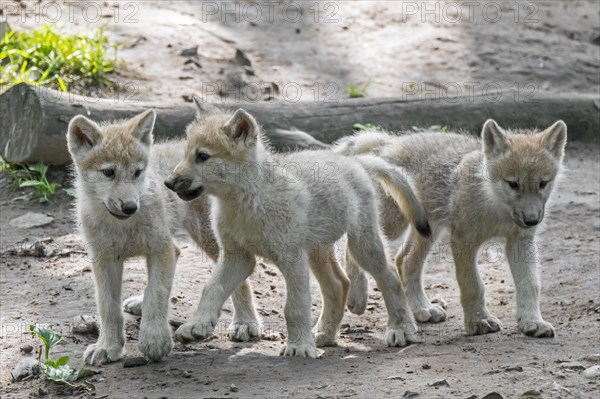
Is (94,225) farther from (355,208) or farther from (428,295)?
(428,295)

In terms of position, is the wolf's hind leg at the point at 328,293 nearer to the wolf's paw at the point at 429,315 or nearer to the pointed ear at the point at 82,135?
the wolf's paw at the point at 429,315

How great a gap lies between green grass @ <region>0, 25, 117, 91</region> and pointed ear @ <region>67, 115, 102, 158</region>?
12.6 feet

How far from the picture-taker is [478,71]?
12562 mm

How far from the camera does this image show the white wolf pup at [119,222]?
6.09 meters

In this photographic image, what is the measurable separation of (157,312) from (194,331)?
0.95 ft

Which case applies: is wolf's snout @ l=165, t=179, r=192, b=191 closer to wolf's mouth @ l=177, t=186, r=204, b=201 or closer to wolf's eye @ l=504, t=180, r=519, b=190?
wolf's mouth @ l=177, t=186, r=204, b=201

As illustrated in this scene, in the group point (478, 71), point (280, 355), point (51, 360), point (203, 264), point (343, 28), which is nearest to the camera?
point (51, 360)

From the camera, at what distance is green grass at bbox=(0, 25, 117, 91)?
10289mm

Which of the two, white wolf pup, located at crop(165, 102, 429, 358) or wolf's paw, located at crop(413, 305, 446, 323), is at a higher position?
white wolf pup, located at crop(165, 102, 429, 358)

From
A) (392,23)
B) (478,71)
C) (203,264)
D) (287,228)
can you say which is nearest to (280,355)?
(287,228)

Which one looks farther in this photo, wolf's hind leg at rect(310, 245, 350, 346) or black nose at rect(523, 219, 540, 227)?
wolf's hind leg at rect(310, 245, 350, 346)

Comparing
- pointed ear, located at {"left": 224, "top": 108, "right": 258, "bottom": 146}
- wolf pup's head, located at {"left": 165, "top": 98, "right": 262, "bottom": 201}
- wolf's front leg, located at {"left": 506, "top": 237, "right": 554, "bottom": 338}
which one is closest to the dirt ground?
wolf's front leg, located at {"left": 506, "top": 237, "right": 554, "bottom": 338}

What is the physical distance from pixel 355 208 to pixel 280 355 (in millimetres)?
1221

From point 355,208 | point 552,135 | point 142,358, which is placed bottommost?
point 142,358
